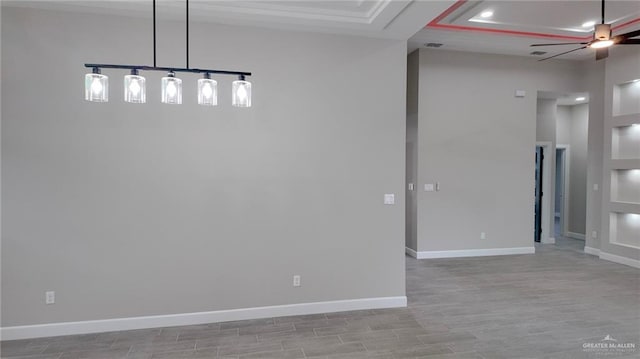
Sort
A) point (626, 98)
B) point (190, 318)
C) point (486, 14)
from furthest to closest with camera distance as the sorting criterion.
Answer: point (626, 98) → point (486, 14) → point (190, 318)

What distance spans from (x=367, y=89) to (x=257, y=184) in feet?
5.36

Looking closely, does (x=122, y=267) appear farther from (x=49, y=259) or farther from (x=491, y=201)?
(x=491, y=201)

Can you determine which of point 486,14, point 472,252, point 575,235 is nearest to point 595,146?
point 575,235

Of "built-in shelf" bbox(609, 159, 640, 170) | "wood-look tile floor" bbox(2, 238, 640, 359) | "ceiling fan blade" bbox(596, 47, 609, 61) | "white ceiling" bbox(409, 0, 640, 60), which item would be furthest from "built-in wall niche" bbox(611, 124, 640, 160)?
"ceiling fan blade" bbox(596, 47, 609, 61)

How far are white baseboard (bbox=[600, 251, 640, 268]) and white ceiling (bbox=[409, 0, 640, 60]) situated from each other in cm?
355

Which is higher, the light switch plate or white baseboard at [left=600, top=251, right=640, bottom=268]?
the light switch plate

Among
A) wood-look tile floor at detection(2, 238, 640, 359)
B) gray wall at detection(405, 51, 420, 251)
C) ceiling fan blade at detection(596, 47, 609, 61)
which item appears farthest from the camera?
gray wall at detection(405, 51, 420, 251)

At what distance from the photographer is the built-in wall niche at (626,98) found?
5719 millimetres

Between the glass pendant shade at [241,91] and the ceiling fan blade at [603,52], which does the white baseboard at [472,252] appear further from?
the glass pendant shade at [241,91]

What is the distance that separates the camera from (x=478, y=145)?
20.8 feet

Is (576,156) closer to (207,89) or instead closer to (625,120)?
(625,120)

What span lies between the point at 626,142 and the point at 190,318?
7255 millimetres

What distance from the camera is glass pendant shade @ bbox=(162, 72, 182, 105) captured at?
85.0 inches

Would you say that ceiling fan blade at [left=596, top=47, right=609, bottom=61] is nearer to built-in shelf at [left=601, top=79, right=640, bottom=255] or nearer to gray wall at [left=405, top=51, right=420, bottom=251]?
gray wall at [left=405, top=51, right=420, bottom=251]
